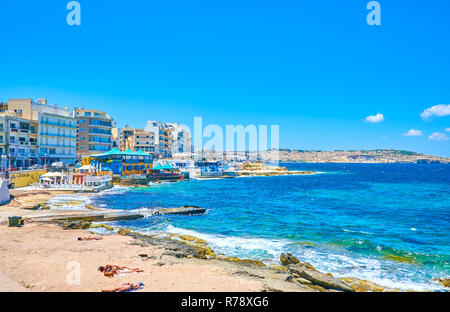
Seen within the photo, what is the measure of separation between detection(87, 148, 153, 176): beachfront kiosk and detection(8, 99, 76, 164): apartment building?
24.3ft

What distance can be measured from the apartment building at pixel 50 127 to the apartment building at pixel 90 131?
11.0 metres

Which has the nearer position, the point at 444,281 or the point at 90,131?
the point at 444,281

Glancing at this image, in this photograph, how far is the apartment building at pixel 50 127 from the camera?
64062 mm

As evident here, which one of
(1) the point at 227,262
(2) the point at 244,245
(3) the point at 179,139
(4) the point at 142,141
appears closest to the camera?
(1) the point at 227,262

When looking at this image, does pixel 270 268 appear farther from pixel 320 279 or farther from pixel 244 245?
pixel 244 245

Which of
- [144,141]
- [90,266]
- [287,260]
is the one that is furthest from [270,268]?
[144,141]

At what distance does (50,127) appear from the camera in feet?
218

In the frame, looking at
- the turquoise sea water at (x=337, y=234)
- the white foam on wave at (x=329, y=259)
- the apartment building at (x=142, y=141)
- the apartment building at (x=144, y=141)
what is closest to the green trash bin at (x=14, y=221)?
the turquoise sea water at (x=337, y=234)

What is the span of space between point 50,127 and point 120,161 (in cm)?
1640

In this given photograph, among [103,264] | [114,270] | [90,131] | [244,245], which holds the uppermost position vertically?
[90,131]

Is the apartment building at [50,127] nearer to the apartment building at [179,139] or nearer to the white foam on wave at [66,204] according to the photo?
the white foam on wave at [66,204]

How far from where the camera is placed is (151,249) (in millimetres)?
18844
